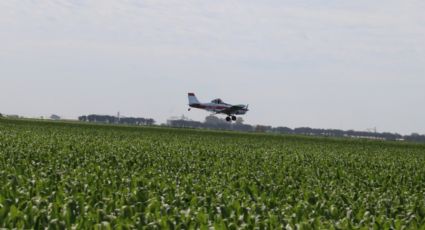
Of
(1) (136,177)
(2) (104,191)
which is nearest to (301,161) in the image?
(1) (136,177)

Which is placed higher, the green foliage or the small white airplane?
the small white airplane

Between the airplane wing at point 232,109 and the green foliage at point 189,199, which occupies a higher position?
the airplane wing at point 232,109

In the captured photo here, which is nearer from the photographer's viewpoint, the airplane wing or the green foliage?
the green foliage

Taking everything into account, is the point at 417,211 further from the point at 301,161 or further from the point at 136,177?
the point at 301,161

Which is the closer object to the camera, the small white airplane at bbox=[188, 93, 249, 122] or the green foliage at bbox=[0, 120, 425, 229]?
the green foliage at bbox=[0, 120, 425, 229]

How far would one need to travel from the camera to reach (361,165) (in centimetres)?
3412

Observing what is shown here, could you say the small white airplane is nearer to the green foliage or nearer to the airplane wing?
the airplane wing

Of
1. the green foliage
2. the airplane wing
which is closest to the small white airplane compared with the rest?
the airplane wing

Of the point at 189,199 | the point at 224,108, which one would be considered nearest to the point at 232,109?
the point at 224,108

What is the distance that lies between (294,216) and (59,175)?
29.3 ft

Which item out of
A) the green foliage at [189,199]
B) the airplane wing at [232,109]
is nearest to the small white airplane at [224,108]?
the airplane wing at [232,109]

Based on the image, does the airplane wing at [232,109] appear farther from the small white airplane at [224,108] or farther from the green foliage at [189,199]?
the green foliage at [189,199]

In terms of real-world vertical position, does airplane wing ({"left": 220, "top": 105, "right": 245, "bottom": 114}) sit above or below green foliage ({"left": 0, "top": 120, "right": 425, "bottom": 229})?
above

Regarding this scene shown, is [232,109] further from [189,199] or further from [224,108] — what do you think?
[189,199]
